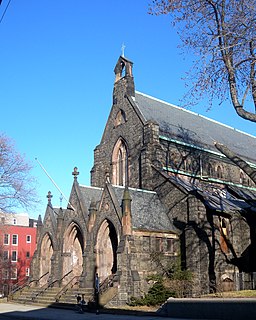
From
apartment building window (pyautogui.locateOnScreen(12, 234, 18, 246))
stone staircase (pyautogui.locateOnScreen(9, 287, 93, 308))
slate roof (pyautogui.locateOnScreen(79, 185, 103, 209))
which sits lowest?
stone staircase (pyautogui.locateOnScreen(9, 287, 93, 308))

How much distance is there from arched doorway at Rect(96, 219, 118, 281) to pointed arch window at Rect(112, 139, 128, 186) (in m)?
7.99

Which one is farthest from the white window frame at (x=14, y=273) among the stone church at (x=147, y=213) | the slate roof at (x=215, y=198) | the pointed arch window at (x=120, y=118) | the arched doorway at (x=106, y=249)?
the arched doorway at (x=106, y=249)

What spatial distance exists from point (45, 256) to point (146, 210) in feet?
34.9

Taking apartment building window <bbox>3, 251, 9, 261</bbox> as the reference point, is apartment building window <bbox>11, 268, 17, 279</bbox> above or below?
below

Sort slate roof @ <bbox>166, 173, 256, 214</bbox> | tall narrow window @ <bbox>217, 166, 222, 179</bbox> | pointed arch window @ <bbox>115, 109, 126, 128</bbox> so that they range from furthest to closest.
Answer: tall narrow window @ <bbox>217, 166, 222, 179</bbox> → pointed arch window @ <bbox>115, 109, 126, 128</bbox> → slate roof @ <bbox>166, 173, 256, 214</bbox>

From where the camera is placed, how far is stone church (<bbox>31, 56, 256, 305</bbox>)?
90.5 feet

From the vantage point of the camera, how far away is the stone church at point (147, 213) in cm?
2759

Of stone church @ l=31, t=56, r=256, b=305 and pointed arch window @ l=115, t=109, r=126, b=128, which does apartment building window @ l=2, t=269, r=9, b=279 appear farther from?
pointed arch window @ l=115, t=109, r=126, b=128

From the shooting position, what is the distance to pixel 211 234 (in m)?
29.2

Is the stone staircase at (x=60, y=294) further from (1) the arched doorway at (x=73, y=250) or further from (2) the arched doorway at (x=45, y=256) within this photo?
(2) the arched doorway at (x=45, y=256)

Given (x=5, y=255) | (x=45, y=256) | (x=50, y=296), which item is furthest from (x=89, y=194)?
(x=5, y=255)

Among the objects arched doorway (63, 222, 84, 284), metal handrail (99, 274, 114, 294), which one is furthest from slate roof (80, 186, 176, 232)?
metal handrail (99, 274, 114, 294)

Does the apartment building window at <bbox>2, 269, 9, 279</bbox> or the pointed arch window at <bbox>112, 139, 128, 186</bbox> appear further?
the apartment building window at <bbox>2, 269, 9, 279</bbox>

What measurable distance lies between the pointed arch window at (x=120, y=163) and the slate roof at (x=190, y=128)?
12.1ft
